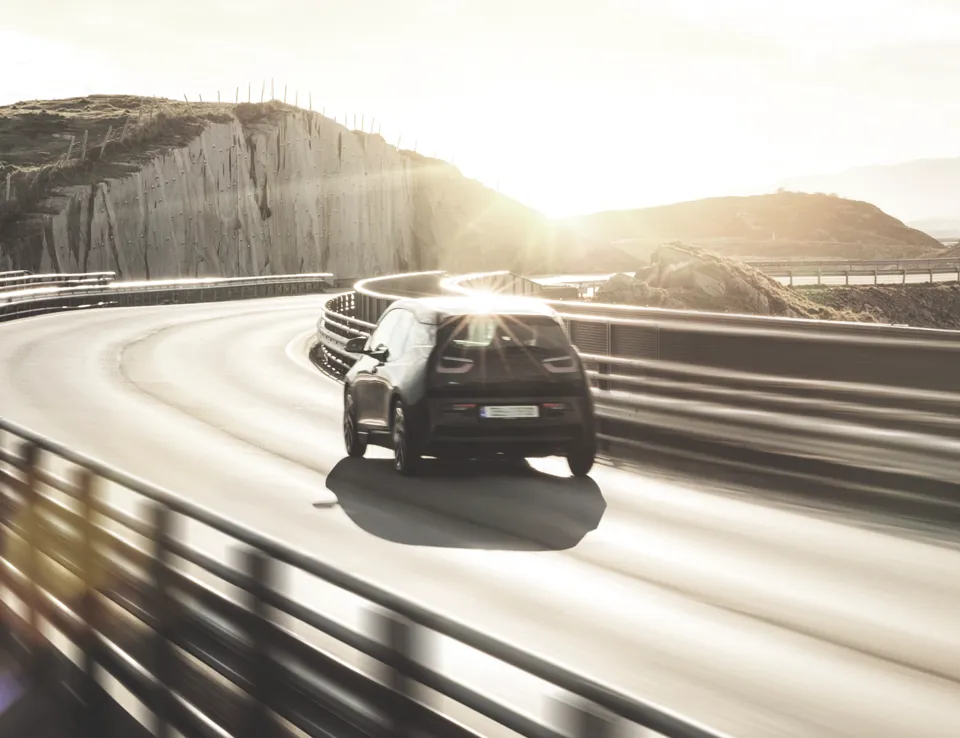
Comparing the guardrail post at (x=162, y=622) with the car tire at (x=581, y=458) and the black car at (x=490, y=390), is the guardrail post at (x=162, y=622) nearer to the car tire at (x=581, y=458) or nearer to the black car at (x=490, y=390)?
the black car at (x=490, y=390)

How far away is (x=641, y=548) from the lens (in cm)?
940

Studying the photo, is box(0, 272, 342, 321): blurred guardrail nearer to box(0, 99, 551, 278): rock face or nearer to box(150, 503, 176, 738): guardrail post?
box(0, 99, 551, 278): rock face

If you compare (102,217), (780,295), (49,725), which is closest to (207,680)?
(49,725)

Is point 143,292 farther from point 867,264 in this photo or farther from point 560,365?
point 867,264

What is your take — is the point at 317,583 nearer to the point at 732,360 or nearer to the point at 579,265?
the point at 732,360

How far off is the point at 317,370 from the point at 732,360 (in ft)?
40.8

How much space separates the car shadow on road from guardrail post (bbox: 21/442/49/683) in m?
3.39

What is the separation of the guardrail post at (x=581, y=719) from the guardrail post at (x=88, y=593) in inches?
138

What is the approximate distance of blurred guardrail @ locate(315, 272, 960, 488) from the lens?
1080cm

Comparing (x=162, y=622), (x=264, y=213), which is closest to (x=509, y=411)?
(x=162, y=622)

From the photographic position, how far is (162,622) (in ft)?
16.0

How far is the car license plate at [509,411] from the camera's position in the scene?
12.2 meters

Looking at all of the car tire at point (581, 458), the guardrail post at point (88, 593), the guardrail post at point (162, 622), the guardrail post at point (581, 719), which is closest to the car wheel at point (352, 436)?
the car tire at point (581, 458)

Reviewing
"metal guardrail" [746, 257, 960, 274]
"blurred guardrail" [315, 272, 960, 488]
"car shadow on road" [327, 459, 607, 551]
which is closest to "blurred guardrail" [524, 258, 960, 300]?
"metal guardrail" [746, 257, 960, 274]
